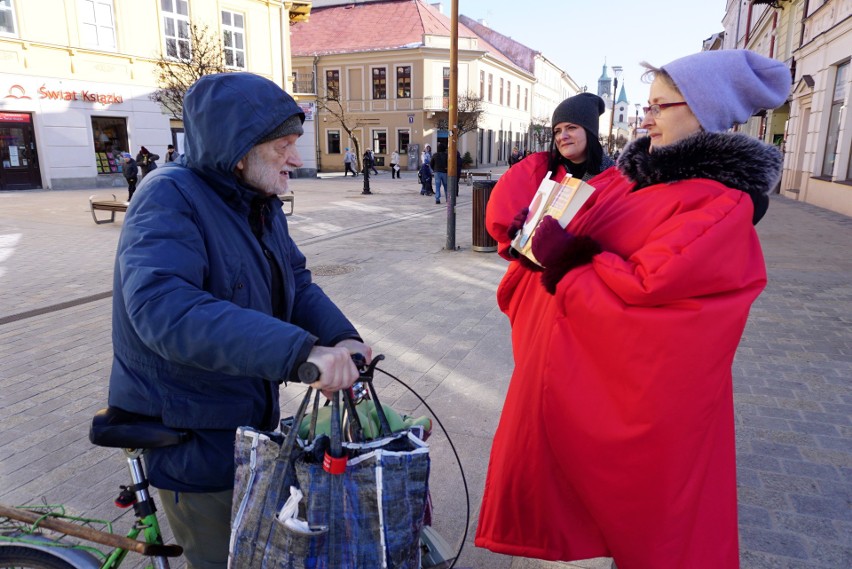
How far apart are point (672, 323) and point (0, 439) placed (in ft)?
12.4

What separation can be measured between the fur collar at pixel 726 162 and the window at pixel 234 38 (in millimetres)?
27148

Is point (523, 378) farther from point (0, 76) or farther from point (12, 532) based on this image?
point (0, 76)

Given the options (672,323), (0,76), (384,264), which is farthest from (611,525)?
(0,76)

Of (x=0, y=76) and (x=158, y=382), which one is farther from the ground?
(x=0, y=76)

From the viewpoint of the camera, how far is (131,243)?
142cm

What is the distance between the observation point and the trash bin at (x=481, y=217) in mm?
9227

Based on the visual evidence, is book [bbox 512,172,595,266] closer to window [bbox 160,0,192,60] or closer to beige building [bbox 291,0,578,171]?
window [bbox 160,0,192,60]

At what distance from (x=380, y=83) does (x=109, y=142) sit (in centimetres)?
2157

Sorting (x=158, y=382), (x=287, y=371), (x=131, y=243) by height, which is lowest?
(x=158, y=382)

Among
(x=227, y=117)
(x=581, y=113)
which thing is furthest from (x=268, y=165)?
(x=581, y=113)

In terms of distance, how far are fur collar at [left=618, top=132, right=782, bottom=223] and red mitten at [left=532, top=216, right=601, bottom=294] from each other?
304mm

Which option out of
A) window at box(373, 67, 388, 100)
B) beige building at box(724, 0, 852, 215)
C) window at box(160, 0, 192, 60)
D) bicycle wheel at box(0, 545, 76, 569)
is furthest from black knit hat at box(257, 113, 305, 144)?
window at box(373, 67, 388, 100)

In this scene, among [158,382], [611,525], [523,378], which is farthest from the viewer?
[523,378]

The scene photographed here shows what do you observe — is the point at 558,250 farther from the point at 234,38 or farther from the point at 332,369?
the point at 234,38
